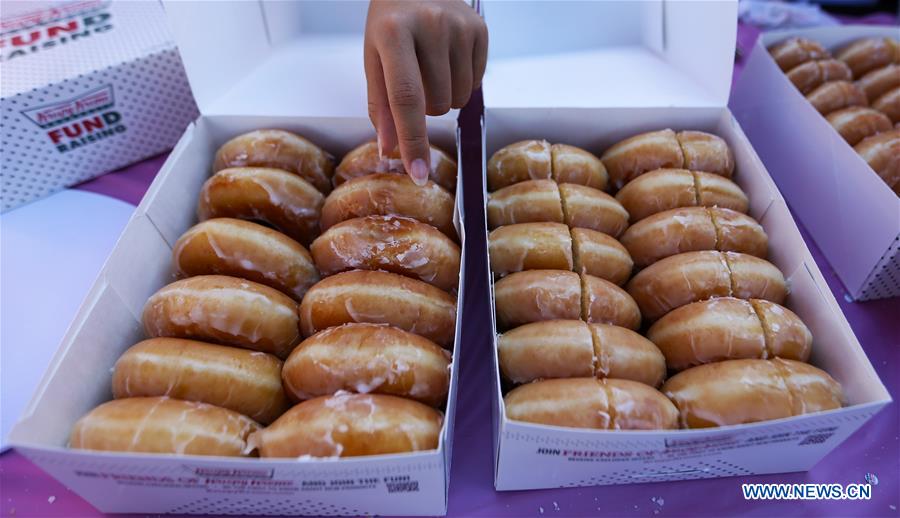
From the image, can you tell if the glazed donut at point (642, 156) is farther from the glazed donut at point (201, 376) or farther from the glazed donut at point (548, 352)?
the glazed donut at point (201, 376)

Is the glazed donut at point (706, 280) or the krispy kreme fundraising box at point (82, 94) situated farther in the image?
the krispy kreme fundraising box at point (82, 94)

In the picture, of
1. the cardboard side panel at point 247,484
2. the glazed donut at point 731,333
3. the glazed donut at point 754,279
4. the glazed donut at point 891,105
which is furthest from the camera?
the glazed donut at point 891,105

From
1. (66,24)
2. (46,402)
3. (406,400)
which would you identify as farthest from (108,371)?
(66,24)

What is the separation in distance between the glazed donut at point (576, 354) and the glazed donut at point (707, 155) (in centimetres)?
56

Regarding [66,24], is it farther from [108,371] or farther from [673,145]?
[673,145]

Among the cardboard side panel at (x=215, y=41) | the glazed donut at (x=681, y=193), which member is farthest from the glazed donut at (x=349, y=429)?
the cardboard side panel at (x=215, y=41)

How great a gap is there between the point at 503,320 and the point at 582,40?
1.06 m

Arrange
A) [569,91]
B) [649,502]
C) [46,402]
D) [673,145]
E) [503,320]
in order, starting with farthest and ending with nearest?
[569,91], [673,145], [503,320], [649,502], [46,402]

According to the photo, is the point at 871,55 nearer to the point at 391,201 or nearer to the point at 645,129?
the point at 645,129

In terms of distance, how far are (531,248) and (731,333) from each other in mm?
394

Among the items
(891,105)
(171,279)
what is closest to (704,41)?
(891,105)

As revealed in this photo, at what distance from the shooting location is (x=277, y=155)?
138 centimetres

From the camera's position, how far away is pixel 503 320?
1143mm

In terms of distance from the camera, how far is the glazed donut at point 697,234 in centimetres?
121
